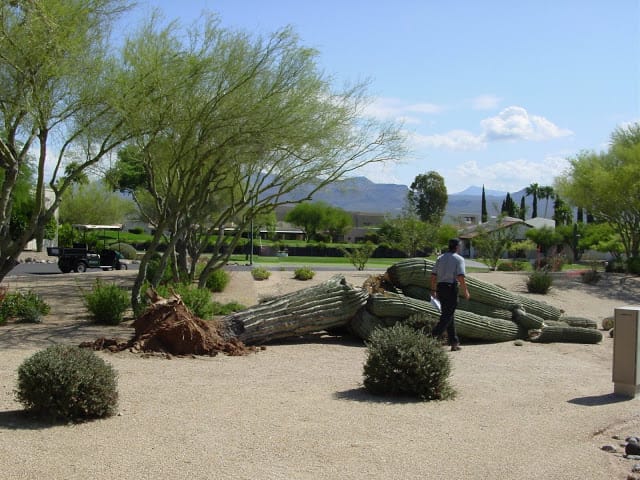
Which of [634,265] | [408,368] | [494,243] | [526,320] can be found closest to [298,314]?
[408,368]

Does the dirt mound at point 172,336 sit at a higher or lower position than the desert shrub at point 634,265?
lower

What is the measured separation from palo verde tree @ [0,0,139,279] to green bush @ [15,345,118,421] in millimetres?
7070

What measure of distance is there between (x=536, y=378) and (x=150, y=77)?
8.57 metres

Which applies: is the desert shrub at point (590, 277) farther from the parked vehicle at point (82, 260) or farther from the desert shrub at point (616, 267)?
the parked vehicle at point (82, 260)

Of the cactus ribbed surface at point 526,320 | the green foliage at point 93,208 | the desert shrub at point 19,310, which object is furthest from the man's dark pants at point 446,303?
the green foliage at point 93,208

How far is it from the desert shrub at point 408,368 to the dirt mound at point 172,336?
344 cm

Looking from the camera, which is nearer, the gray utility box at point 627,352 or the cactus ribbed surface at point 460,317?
the gray utility box at point 627,352

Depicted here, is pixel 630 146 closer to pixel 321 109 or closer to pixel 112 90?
pixel 321 109

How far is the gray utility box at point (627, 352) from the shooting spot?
28.1ft

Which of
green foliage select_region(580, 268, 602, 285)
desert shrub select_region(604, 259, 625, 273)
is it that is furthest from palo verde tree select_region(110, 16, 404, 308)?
desert shrub select_region(604, 259, 625, 273)

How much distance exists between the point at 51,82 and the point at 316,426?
9.27 m

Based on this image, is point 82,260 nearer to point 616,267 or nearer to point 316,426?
point 616,267

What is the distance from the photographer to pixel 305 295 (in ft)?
42.4

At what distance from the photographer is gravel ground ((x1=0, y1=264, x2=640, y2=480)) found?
5719 millimetres
